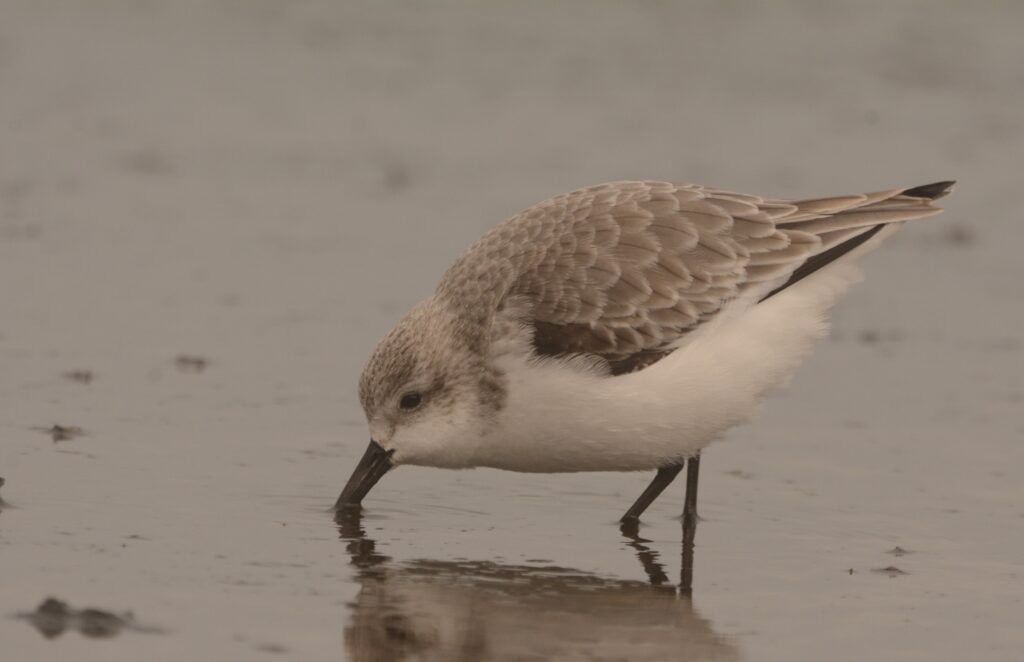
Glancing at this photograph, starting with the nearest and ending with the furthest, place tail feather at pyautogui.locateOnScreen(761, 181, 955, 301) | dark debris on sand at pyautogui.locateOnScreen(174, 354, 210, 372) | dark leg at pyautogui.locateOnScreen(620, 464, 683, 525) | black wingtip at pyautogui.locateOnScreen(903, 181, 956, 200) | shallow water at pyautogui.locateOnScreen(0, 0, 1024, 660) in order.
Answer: shallow water at pyautogui.locateOnScreen(0, 0, 1024, 660) < dark leg at pyautogui.locateOnScreen(620, 464, 683, 525) < tail feather at pyautogui.locateOnScreen(761, 181, 955, 301) < black wingtip at pyautogui.locateOnScreen(903, 181, 956, 200) < dark debris on sand at pyautogui.locateOnScreen(174, 354, 210, 372)

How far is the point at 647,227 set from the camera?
8.66 metres

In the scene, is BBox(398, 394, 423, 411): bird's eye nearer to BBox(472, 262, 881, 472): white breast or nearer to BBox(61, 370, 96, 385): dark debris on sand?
BBox(472, 262, 881, 472): white breast

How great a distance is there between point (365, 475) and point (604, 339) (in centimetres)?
125

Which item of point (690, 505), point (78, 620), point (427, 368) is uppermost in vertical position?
point (427, 368)

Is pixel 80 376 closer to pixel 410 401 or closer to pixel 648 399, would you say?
pixel 410 401

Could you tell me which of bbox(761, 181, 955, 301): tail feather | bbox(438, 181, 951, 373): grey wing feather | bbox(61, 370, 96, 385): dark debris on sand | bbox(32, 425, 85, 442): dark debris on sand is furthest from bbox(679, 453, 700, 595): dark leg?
bbox(61, 370, 96, 385): dark debris on sand

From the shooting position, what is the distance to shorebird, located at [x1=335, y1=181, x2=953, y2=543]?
806cm

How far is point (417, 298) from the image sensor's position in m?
11.8

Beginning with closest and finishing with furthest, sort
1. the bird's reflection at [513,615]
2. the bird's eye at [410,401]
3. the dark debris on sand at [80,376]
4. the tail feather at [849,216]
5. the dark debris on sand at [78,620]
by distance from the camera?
1. the dark debris on sand at [78,620]
2. the bird's reflection at [513,615]
3. the bird's eye at [410,401]
4. the tail feather at [849,216]
5. the dark debris on sand at [80,376]

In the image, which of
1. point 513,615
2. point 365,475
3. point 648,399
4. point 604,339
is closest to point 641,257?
point 604,339

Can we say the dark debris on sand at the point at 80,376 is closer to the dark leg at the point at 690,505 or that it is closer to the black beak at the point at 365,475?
the black beak at the point at 365,475

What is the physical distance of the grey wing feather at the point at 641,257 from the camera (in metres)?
8.27

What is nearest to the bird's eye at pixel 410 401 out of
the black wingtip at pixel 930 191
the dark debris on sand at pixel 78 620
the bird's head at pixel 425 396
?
the bird's head at pixel 425 396

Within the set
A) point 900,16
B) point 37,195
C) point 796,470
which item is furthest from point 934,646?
point 900,16
